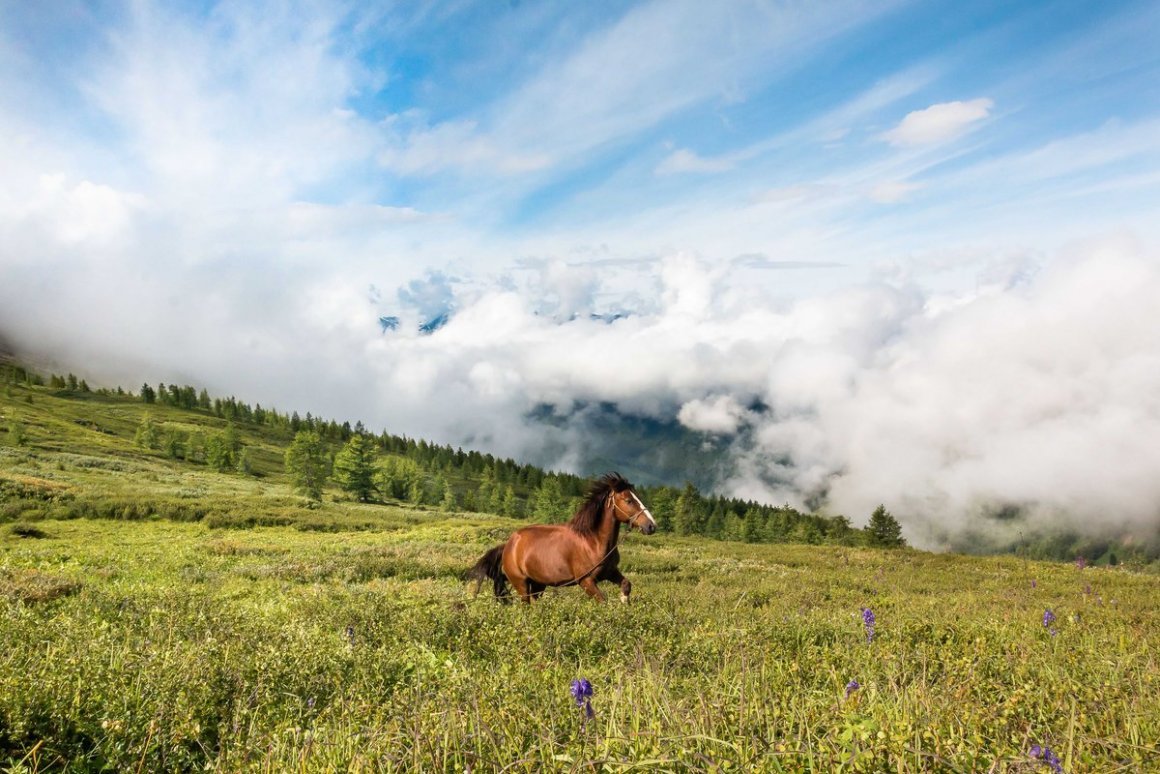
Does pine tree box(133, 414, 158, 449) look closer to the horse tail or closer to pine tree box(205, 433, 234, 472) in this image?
pine tree box(205, 433, 234, 472)

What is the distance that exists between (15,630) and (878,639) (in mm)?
9327

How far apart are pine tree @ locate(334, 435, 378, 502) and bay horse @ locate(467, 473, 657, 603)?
299 feet

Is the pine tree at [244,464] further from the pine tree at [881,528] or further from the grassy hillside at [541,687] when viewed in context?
the grassy hillside at [541,687]

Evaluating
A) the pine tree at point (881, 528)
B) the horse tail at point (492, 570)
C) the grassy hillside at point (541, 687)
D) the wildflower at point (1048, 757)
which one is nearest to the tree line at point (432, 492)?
the pine tree at point (881, 528)

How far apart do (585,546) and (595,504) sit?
0.86 meters

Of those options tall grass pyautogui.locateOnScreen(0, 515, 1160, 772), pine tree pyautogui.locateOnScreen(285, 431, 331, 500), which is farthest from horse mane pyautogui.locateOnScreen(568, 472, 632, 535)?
pine tree pyautogui.locateOnScreen(285, 431, 331, 500)

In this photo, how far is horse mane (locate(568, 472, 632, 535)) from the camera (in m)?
12.5

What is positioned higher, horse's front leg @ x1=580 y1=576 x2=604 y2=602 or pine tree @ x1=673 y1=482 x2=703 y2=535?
horse's front leg @ x1=580 y1=576 x2=604 y2=602

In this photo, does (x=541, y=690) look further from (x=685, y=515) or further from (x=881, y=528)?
(x=685, y=515)

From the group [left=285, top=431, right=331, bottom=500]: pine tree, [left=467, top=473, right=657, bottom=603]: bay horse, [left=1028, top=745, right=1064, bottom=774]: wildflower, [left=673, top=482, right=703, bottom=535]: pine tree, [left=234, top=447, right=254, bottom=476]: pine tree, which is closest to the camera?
[left=1028, top=745, right=1064, bottom=774]: wildflower

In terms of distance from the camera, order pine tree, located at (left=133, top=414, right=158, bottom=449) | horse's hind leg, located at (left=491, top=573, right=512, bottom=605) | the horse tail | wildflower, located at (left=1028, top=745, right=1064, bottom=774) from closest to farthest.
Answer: wildflower, located at (left=1028, top=745, right=1064, bottom=774) < horse's hind leg, located at (left=491, top=573, right=512, bottom=605) < the horse tail < pine tree, located at (left=133, top=414, right=158, bottom=449)

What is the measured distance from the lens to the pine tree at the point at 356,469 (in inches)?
3848

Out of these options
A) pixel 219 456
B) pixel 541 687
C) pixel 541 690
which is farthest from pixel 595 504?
pixel 219 456

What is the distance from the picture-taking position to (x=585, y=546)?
12328 millimetres
